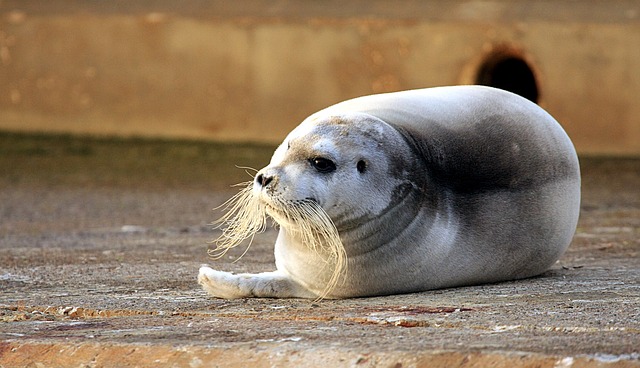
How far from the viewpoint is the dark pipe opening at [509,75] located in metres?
12.0

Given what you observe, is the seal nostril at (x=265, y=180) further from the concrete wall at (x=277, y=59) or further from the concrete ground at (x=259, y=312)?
the concrete wall at (x=277, y=59)

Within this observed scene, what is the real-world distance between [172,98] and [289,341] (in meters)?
8.74

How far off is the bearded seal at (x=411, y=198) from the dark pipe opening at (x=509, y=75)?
6.33 meters

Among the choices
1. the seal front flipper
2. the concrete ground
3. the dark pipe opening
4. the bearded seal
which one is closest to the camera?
the concrete ground

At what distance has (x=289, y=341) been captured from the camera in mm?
4191

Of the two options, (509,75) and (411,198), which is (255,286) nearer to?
(411,198)

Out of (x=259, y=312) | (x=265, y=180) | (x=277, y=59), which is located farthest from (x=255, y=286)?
(x=277, y=59)

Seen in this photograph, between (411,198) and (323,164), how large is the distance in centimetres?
38

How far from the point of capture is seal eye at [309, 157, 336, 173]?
492 centimetres

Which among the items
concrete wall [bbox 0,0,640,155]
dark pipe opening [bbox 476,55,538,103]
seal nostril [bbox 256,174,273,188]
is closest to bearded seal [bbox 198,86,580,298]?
seal nostril [bbox 256,174,273,188]

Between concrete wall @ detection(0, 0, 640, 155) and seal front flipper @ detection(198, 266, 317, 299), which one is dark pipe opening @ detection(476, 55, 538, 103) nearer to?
concrete wall @ detection(0, 0, 640, 155)

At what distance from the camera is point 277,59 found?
492 inches

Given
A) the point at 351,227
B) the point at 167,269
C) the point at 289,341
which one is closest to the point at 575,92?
the point at 167,269

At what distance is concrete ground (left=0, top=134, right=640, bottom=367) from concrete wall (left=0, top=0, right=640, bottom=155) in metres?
3.28
